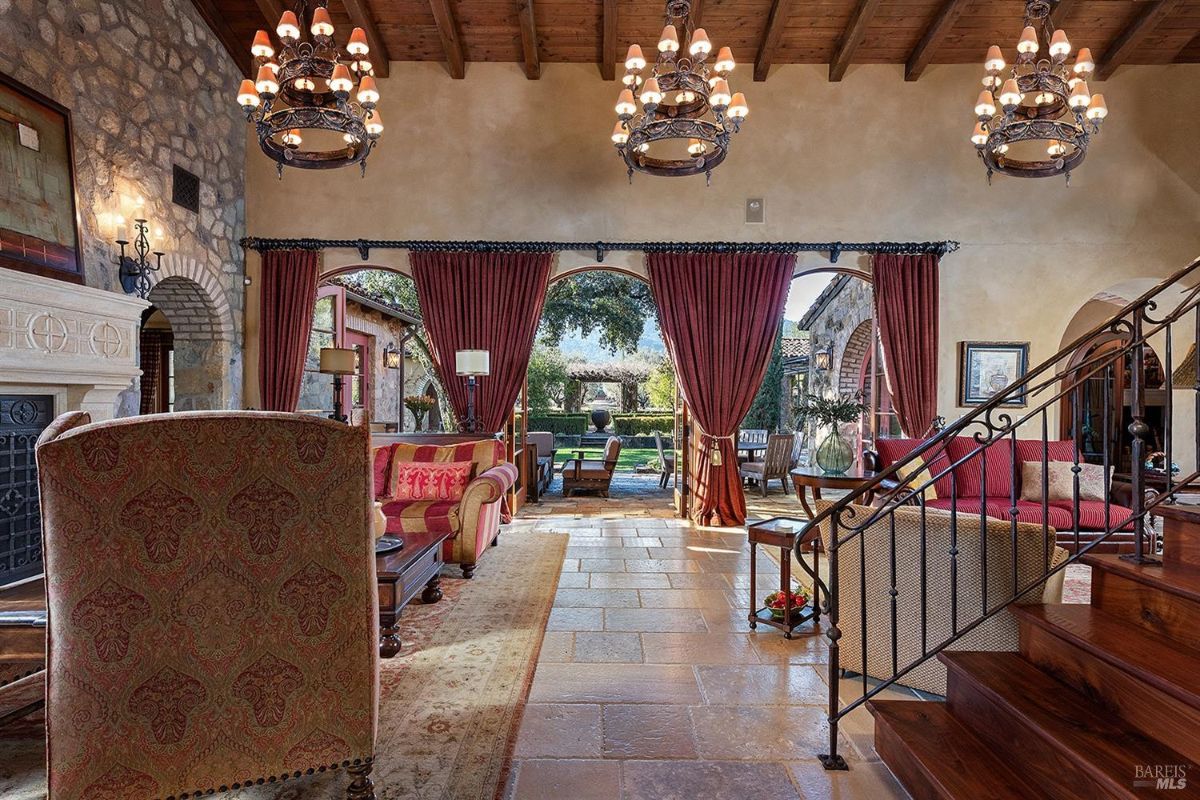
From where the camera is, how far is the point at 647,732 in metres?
2.33

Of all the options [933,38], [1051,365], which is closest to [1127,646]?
[1051,365]

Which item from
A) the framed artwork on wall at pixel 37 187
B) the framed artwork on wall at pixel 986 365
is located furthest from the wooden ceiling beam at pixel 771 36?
the framed artwork on wall at pixel 37 187

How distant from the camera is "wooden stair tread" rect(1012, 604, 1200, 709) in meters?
1.56

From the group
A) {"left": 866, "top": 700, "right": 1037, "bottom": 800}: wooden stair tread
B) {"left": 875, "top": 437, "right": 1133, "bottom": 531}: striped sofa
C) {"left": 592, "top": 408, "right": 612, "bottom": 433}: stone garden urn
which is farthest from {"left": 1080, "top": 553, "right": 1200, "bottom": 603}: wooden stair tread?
{"left": 592, "top": 408, "right": 612, "bottom": 433}: stone garden urn

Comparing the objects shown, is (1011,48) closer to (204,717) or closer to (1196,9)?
(1196,9)

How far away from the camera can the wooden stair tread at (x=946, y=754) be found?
1719 millimetres

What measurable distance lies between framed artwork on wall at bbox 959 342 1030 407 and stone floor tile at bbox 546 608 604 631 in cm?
453

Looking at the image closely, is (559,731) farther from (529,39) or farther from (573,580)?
(529,39)

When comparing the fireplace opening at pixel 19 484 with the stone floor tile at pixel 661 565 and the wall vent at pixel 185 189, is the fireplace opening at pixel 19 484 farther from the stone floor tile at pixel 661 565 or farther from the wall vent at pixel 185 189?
the stone floor tile at pixel 661 565

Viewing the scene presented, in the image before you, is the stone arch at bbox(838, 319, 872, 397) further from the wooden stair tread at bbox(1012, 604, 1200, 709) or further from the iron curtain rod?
the wooden stair tread at bbox(1012, 604, 1200, 709)

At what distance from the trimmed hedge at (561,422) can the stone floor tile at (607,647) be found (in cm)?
1135

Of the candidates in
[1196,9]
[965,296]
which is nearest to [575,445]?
[965,296]

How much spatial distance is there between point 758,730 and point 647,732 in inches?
16.1

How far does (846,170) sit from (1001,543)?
4.83 m
